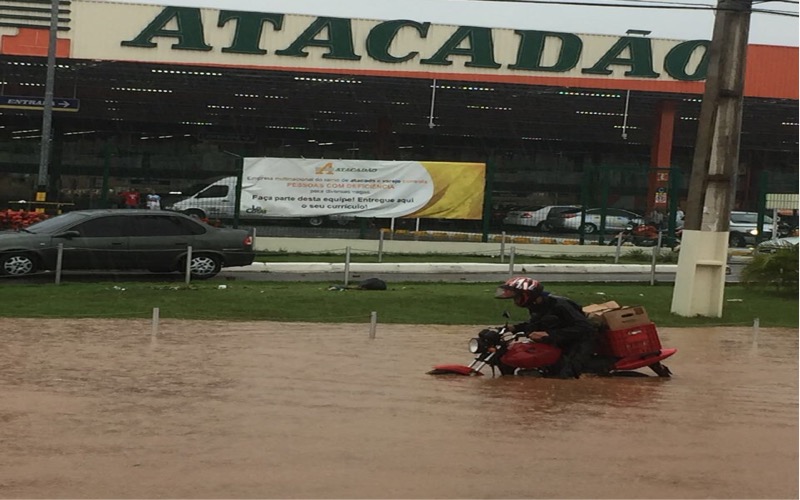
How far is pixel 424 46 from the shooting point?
43438 millimetres

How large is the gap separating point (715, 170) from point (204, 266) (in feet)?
32.2

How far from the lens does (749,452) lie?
9836 millimetres

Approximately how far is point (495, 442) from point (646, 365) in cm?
422

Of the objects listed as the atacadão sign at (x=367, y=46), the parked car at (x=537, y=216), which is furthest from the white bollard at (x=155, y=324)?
the atacadão sign at (x=367, y=46)

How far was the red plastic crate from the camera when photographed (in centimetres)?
1343

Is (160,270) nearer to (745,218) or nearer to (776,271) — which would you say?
(776,271)

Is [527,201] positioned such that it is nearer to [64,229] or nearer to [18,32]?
[64,229]

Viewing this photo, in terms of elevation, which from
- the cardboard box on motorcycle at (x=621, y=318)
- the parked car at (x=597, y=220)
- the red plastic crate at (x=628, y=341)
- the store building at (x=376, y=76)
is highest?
the store building at (x=376, y=76)

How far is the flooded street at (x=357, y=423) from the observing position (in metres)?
8.42

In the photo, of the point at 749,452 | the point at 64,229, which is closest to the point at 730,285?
the point at 64,229

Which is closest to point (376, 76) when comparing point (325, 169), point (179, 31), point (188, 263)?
point (179, 31)

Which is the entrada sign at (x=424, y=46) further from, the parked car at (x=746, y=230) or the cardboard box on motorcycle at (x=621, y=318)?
the cardboard box on motorcycle at (x=621, y=318)

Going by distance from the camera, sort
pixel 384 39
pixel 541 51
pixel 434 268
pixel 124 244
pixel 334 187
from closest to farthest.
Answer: pixel 124 244 < pixel 434 268 < pixel 334 187 < pixel 384 39 < pixel 541 51

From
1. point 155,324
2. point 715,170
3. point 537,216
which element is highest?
point 715,170
